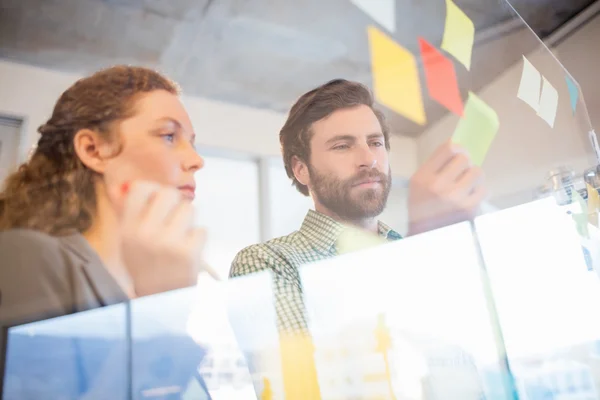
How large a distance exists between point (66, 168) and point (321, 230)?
443 mm

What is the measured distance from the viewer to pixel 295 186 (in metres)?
0.94

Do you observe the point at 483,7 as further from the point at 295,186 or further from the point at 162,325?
the point at 162,325

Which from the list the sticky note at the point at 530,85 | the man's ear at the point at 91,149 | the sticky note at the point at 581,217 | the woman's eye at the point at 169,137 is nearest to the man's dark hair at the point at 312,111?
the woman's eye at the point at 169,137

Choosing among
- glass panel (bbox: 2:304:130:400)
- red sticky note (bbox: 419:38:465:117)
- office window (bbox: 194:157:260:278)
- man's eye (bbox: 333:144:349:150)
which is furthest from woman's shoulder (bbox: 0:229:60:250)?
red sticky note (bbox: 419:38:465:117)

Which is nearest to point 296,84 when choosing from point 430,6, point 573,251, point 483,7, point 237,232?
point 237,232

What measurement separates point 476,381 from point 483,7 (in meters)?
0.93

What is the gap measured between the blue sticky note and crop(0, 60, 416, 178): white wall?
0.80 metres

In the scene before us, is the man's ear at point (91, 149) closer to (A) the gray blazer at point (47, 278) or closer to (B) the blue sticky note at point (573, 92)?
(A) the gray blazer at point (47, 278)

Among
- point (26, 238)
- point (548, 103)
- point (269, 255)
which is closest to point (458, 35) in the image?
point (548, 103)

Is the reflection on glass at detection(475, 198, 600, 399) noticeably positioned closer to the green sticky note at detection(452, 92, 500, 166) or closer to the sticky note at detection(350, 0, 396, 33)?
the green sticky note at detection(452, 92, 500, 166)

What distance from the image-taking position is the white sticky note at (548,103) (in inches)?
56.4

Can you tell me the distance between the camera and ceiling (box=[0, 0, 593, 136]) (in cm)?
80

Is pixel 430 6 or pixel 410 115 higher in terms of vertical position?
pixel 430 6

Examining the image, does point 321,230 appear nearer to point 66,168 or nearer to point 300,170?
point 300,170
